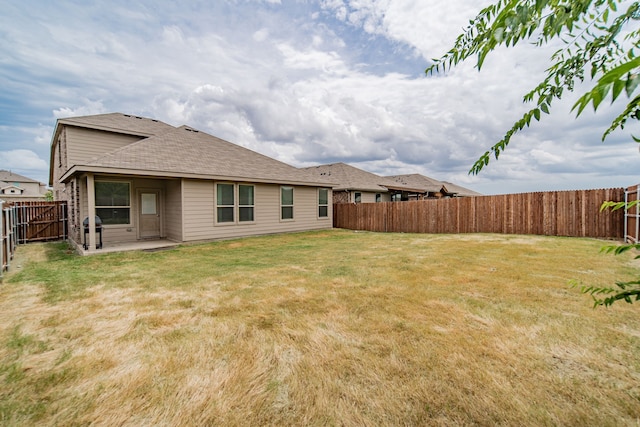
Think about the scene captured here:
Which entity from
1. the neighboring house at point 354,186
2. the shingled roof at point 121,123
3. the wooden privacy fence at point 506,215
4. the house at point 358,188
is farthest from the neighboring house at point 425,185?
the shingled roof at point 121,123

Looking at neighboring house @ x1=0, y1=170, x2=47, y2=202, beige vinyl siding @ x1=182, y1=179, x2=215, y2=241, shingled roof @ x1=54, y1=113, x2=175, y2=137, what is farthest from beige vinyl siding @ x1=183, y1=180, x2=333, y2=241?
neighboring house @ x1=0, y1=170, x2=47, y2=202

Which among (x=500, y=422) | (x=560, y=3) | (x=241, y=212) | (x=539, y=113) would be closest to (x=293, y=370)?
(x=500, y=422)

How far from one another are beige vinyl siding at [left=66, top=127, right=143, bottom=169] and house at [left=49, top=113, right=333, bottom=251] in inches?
1.2

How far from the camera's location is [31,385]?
2182 mm

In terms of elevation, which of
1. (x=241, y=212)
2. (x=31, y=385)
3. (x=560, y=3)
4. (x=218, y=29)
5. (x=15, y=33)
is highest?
(x=218, y=29)

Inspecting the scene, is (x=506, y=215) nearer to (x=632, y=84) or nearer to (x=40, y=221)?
(x=632, y=84)

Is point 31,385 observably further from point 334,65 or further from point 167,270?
point 334,65

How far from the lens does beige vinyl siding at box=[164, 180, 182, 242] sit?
1002 centimetres

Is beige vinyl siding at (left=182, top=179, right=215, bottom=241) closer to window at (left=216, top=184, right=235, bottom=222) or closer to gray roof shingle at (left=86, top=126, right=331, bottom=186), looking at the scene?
window at (left=216, top=184, right=235, bottom=222)

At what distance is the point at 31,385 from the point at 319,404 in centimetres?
229

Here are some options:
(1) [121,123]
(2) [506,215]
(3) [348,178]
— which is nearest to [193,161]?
(1) [121,123]

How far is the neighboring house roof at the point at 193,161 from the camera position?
29.1 ft

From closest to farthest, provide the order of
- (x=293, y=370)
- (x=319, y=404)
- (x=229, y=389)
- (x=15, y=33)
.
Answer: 1. (x=319, y=404)
2. (x=229, y=389)
3. (x=293, y=370)
4. (x=15, y=33)

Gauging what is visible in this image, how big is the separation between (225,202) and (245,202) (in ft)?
2.97
